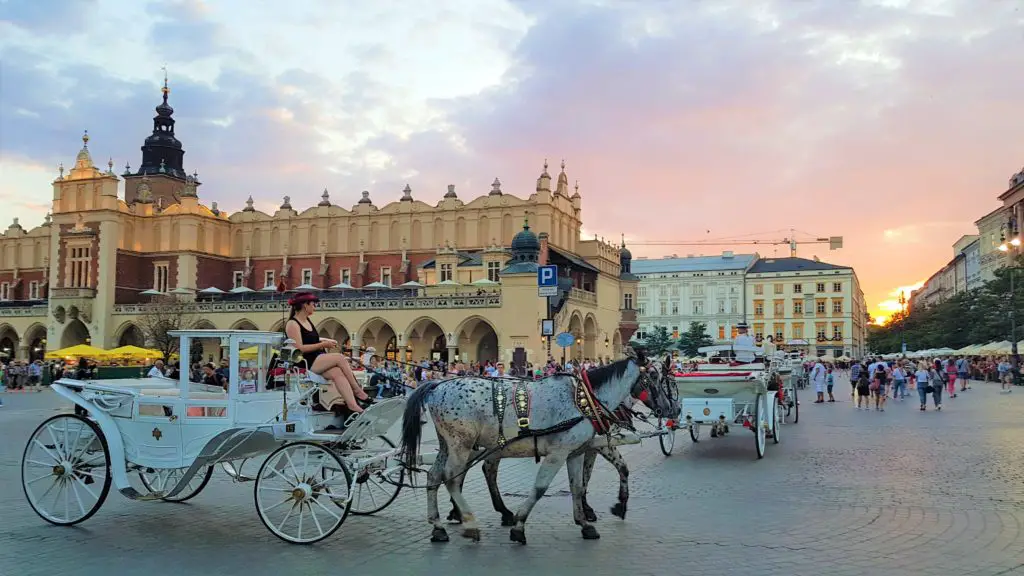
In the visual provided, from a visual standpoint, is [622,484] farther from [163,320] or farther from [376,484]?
[163,320]

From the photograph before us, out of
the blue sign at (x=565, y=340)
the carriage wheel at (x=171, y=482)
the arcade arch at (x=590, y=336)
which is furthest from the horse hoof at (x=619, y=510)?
the arcade arch at (x=590, y=336)

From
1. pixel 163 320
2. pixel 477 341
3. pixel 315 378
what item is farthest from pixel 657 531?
pixel 163 320

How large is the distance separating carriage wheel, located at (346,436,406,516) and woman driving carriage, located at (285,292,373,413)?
541 mm

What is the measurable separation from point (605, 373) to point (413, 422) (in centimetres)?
196

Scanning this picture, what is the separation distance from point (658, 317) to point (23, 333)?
66.8m

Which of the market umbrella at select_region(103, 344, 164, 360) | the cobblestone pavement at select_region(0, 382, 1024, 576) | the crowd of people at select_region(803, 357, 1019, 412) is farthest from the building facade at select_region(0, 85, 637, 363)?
the cobblestone pavement at select_region(0, 382, 1024, 576)

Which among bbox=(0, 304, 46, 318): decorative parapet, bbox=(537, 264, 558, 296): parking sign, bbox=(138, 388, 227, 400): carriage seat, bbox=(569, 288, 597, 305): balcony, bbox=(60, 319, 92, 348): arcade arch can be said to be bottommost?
bbox=(138, 388, 227, 400): carriage seat

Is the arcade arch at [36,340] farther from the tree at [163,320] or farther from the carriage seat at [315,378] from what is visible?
the carriage seat at [315,378]

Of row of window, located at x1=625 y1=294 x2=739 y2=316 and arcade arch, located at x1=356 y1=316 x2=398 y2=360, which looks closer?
arcade arch, located at x1=356 y1=316 x2=398 y2=360

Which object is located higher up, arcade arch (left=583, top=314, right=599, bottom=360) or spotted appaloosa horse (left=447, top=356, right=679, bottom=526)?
arcade arch (left=583, top=314, right=599, bottom=360)

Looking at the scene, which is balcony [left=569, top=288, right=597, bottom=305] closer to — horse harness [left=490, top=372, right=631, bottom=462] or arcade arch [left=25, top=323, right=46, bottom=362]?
arcade arch [left=25, top=323, right=46, bottom=362]

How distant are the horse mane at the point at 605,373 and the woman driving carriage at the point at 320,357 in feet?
7.68

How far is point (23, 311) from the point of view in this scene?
2422 inches

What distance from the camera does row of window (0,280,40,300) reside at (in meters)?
69.2
